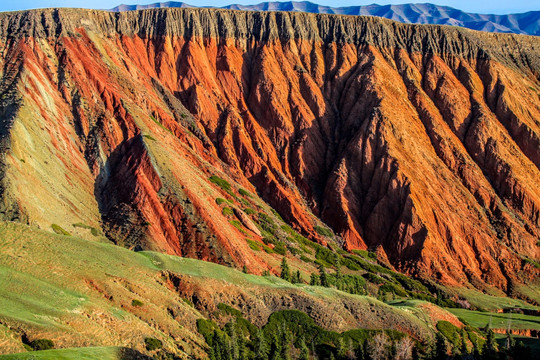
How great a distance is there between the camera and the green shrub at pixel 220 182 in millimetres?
85375

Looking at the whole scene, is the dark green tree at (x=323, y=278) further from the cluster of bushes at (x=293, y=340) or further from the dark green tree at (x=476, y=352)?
the dark green tree at (x=476, y=352)

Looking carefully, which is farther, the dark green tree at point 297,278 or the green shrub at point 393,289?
the green shrub at point 393,289

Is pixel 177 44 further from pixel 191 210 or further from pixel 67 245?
pixel 67 245

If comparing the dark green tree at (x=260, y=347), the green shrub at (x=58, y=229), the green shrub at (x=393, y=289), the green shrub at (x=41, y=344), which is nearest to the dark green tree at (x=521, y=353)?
the green shrub at (x=393, y=289)

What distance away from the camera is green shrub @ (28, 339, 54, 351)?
116 ft

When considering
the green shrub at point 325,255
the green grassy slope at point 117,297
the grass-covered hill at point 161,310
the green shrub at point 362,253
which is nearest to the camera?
the grass-covered hill at point 161,310

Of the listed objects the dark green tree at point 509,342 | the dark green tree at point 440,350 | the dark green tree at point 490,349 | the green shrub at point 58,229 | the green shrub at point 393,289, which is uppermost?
the green shrub at point 393,289

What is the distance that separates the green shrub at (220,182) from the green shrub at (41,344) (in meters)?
50.2

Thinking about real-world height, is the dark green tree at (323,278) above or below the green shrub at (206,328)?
above

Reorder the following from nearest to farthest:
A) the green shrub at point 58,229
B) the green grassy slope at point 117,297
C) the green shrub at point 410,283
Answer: the green grassy slope at point 117,297
the green shrub at point 58,229
the green shrub at point 410,283

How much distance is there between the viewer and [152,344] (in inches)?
1655

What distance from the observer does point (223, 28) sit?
115750mm

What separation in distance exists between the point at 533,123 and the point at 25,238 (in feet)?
317

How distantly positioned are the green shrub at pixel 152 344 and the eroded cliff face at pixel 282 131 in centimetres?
2258
